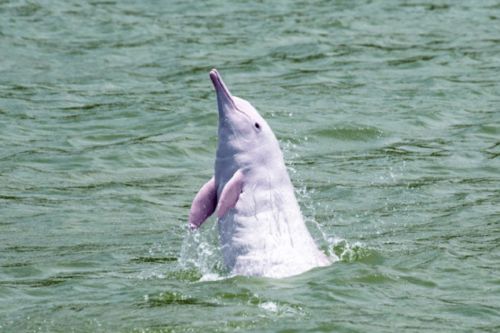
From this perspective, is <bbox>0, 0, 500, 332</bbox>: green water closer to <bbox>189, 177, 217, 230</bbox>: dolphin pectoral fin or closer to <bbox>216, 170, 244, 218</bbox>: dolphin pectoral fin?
<bbox>189, 177, 217, 230</bbox>: dolphin pectoral fin

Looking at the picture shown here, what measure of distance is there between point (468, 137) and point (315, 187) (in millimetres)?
2518

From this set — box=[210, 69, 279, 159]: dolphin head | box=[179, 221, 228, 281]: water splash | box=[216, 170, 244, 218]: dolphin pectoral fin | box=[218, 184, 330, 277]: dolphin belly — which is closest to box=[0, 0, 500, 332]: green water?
box=[179, 221, 228, 281]: water splash

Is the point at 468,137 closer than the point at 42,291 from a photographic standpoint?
No

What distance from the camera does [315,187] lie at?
1423 centimetres

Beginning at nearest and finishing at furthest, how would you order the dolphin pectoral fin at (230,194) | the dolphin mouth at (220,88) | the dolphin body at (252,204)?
1. the dolphin pectoral fin at (230,194)
2. the dolphin body at (252,204)
3. the dolphin mouth at (220,88)

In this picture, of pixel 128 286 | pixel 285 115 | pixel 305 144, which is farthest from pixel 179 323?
pixel 285 115

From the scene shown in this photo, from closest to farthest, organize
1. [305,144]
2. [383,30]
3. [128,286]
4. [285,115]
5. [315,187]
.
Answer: [128,286] → [315,187] → [305,144] → [285,115] → [383,30]

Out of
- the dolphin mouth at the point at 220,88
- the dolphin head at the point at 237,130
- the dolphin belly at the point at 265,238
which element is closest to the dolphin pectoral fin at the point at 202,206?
the dolphin belly at the point at 265,238

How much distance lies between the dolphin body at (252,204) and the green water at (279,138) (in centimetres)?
22

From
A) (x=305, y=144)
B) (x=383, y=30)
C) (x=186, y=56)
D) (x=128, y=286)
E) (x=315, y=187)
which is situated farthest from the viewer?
(x=383, y=30)

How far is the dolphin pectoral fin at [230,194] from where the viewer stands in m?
10.5

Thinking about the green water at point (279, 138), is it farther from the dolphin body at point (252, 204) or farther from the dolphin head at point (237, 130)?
the dolphin head at point (237, 130)

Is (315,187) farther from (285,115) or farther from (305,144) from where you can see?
(285,115)

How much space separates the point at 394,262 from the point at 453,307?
1.22 meters
